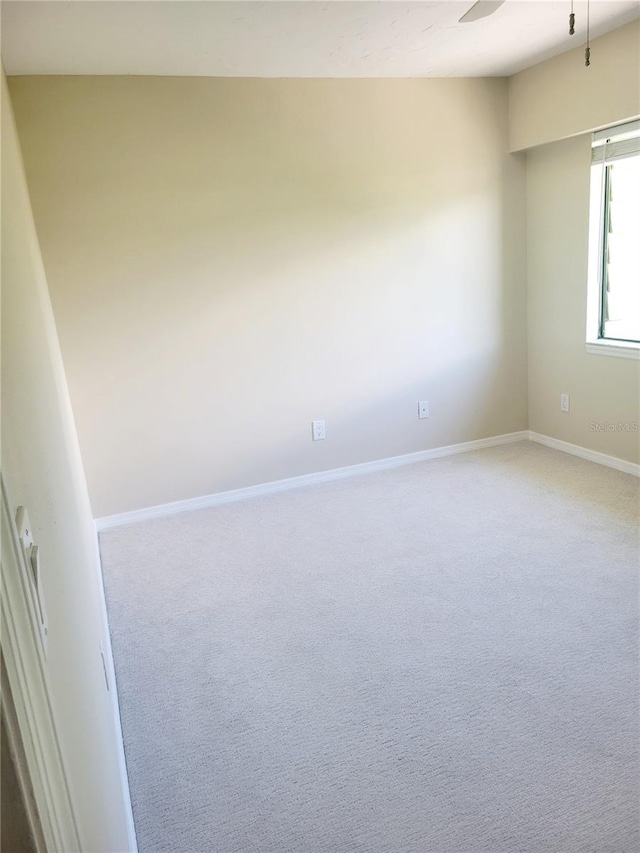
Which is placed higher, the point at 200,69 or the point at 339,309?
the point at 200,69

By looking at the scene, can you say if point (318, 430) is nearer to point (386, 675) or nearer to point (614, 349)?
point (614, 349)

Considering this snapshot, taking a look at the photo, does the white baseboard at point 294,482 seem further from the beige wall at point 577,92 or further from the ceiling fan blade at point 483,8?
the ceiling fan blade at point 483,8

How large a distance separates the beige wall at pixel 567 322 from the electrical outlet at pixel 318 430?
5.39ft

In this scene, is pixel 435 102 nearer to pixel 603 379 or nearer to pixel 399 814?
pixel 603 379

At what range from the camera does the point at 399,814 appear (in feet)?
5.56

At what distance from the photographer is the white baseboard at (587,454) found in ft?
13.0

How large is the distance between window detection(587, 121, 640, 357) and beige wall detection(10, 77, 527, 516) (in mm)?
594

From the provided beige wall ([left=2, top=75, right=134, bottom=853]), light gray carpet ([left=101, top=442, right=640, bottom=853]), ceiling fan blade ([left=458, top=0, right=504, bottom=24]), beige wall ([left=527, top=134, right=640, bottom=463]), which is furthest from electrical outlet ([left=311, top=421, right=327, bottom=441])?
beige wall ([left=2, top=75, right=134, bottom=853])

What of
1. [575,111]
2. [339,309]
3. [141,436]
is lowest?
[141,436]

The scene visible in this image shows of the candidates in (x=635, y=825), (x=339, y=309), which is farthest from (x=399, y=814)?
(x=339, y=309)

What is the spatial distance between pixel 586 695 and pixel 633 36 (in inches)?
126

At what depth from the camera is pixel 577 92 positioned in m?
3.68

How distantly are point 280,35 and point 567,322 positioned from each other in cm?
253

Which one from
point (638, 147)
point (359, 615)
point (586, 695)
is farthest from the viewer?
point (638, 147)
